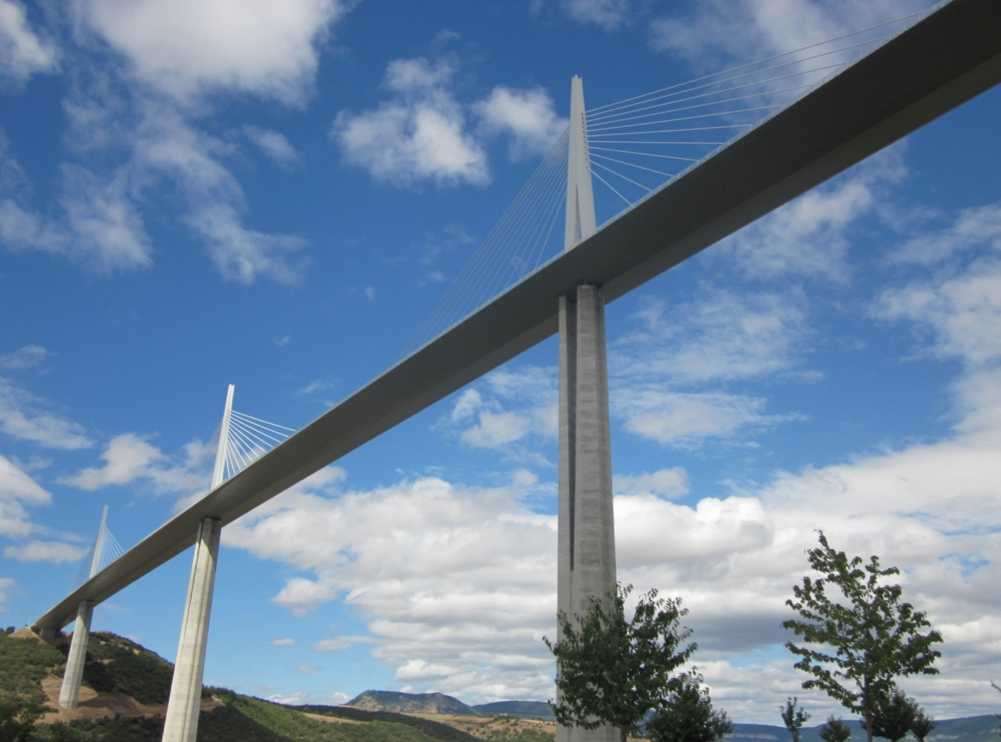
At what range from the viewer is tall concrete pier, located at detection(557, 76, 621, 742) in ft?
71.8

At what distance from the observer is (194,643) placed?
5062 centimetres

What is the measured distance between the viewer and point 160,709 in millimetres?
66938

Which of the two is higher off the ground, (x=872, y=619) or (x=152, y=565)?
(x=152, y=565)

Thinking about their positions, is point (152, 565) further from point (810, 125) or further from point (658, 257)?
point (810, 125)

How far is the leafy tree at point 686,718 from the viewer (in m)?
19.1

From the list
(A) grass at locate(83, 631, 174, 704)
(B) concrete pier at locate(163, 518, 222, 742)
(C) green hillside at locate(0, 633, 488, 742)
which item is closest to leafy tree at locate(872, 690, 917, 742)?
(B) concrete pier at locate(163, 518, 222, 742)

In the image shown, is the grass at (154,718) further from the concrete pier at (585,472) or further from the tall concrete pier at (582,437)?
the tall concrete pier at (582,437)

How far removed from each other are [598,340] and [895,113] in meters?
9.80

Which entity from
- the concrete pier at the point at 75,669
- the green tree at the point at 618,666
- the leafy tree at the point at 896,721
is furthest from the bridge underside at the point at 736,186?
the concrete pier at the point at 75,669

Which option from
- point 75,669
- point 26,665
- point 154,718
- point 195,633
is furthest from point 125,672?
point 195,633

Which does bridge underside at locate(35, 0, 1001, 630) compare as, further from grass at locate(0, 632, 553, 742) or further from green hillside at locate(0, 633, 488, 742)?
grass at locate(0, 632, 553, 742)

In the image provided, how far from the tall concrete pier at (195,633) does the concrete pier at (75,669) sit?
679 inches

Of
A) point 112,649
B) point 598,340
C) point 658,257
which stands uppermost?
point 658,257

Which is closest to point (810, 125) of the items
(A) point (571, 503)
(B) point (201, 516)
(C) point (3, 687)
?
(A) point (571, 503)
